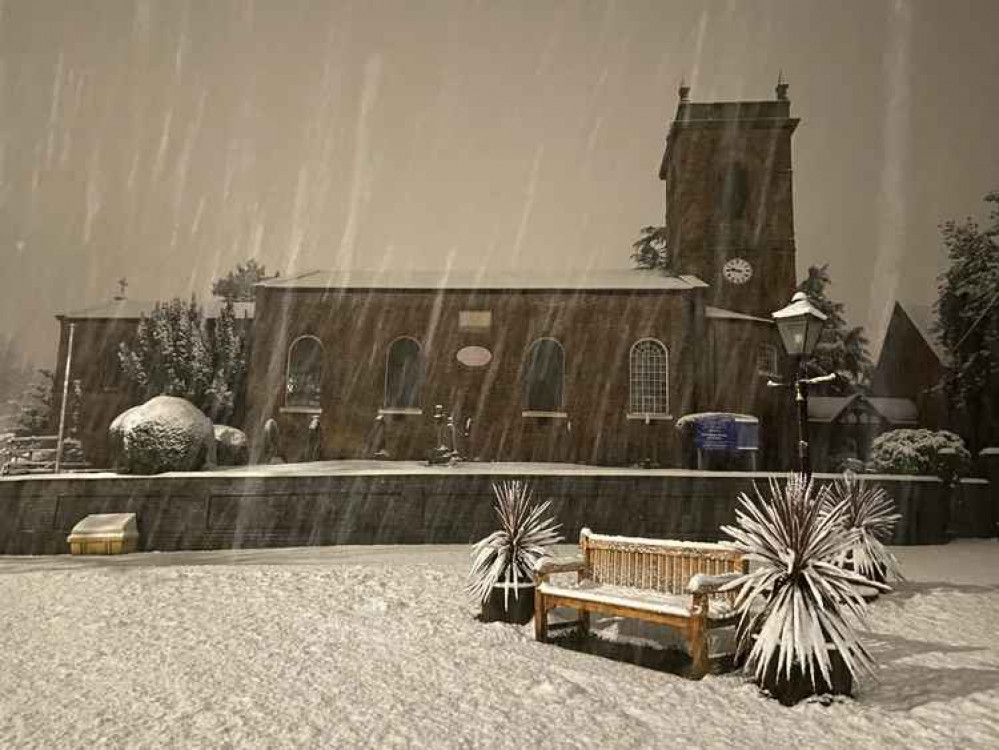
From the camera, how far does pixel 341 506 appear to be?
11953mm

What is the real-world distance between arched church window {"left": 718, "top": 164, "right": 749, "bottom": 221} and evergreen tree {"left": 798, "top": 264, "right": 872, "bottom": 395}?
350 inches

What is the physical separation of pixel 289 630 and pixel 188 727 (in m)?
2.28

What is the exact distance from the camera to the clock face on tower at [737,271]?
84.0 ft

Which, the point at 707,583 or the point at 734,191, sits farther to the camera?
the point at 734,191

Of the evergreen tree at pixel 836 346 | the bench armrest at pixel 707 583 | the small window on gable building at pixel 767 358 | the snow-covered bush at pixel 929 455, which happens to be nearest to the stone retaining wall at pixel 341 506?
the snow-covered bush at pixel 929 455

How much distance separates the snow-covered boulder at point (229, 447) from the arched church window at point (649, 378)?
456 inches

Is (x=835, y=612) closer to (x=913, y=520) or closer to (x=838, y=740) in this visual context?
(x=838, y=740)

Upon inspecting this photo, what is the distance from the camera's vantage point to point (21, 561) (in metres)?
10.5

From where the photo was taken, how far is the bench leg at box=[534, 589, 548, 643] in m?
6.31

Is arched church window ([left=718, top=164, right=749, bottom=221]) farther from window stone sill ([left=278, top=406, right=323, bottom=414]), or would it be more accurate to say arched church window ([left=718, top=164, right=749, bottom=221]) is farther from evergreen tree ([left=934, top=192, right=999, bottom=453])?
window stone sill ([left=278, top=406, right=323, bottom=414])

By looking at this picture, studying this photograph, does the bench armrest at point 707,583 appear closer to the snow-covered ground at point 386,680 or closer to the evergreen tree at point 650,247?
the snow-covered ground at point 386,680

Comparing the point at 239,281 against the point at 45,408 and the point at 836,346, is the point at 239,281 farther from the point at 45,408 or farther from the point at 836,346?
the point at 836,346

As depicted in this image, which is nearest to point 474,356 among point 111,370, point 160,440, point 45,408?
point 160,440

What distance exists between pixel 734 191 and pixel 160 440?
21.9 meters
